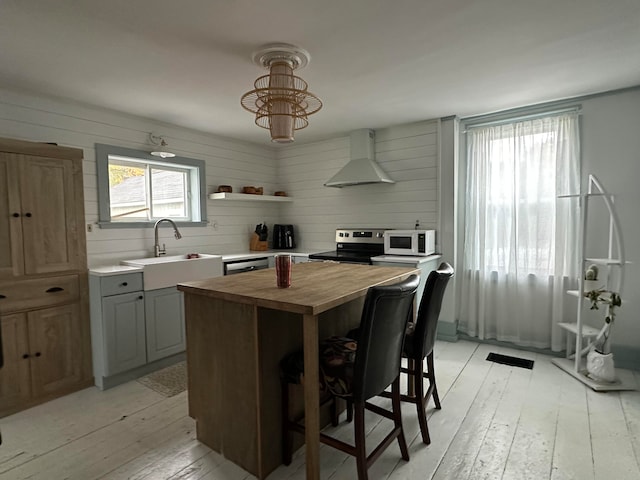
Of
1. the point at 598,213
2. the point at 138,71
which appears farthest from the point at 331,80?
the point at 598,213

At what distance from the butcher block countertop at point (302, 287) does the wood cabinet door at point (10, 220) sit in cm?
150

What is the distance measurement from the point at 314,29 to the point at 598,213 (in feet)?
9.64

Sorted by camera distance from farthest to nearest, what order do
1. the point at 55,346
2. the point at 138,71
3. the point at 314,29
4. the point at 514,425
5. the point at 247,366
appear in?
the point at 55,346, the point at 138,71, the point at 514,425, the point at 314,29, the point at 247,366

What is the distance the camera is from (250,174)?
4.71 m

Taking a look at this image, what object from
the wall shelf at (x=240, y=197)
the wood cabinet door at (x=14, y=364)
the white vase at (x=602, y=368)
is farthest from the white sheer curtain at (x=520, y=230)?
the wood cabinet door at (x=14, y=364)

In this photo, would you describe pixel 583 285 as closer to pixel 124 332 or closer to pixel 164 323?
pixel 164 323

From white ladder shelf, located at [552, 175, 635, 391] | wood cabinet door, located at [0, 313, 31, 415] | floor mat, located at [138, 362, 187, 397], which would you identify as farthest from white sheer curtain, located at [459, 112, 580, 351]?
wood cabinet door, located at [0, 313, 31, 415]

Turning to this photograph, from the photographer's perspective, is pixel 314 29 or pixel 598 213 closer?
A: pixel 314 29

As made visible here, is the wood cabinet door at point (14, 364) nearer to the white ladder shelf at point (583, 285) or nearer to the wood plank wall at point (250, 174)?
the wood plank wall at point (250, 174)

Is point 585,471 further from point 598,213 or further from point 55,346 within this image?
point 55,346

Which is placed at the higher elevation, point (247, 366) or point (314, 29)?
point (314, 29)

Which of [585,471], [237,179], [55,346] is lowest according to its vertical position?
[585,471]

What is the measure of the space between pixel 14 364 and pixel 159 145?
2260 mm

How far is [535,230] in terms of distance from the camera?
3.39m
